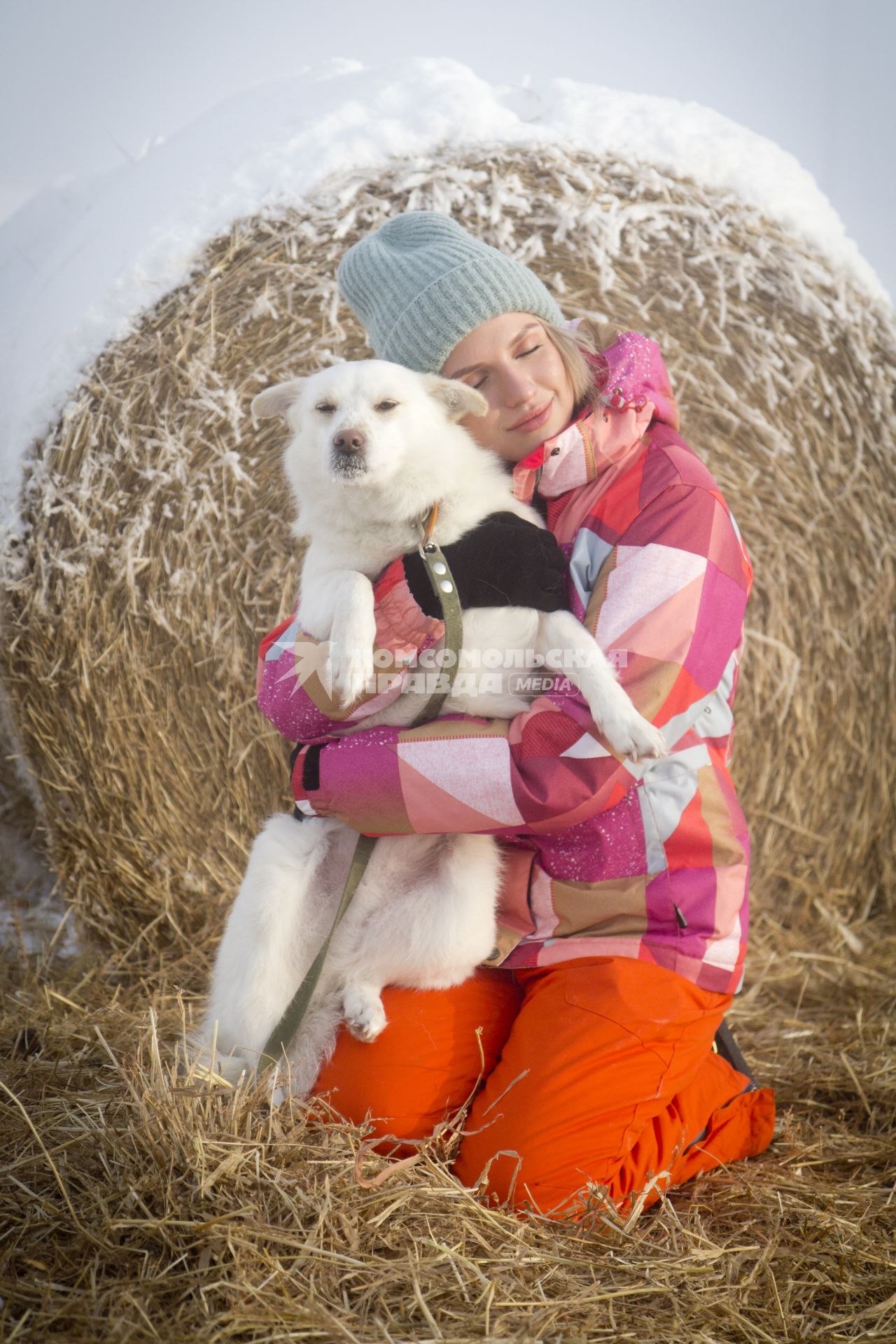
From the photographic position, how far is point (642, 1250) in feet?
5.03

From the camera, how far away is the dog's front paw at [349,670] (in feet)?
5.48

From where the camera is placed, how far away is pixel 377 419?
1.87m

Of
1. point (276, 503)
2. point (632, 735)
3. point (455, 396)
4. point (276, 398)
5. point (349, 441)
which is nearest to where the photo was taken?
point (632, 735)

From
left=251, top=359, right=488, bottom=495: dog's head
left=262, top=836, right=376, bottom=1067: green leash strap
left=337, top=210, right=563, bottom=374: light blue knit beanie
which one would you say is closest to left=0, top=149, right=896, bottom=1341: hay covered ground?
left=262, top=836, right=376, bottom=1067: green leash strap

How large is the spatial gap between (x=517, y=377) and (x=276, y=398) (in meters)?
0.56

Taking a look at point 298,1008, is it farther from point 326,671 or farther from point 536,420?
point 536,420

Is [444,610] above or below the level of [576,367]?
below

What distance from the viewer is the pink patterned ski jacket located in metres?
1.70

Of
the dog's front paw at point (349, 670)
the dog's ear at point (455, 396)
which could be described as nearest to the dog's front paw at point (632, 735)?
the dog's front paw at point (349, 670)

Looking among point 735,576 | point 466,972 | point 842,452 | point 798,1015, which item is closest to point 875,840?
point 798,1015

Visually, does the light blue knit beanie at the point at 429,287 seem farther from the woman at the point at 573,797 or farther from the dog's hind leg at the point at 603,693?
the dog's hind leg at the point at 603,693

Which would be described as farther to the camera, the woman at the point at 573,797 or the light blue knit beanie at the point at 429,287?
the light blue knit beanie at the point at 429,287

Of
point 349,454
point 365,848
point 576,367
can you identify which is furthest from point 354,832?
point 576,367

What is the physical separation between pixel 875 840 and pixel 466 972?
165 cm
